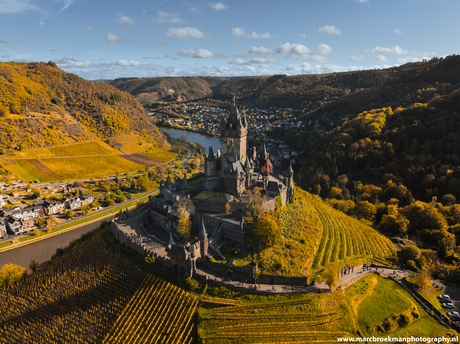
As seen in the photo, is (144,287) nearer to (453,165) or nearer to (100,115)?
(453,165)

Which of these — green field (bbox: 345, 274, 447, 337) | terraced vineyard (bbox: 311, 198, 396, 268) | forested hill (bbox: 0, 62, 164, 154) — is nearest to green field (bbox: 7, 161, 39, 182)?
forested hill (bbox: 0, 62, 164, 154)

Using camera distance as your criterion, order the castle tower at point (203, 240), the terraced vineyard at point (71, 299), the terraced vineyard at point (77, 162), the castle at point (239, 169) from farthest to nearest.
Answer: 1. the terraced vineyard at point (77, 162)
2. the castle at point (239, 169)
3. the castle tower at point (203, 240)
4. the terraced vineyard at point (71, 299)

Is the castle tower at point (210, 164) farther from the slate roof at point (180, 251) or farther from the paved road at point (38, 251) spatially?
the paved road at point (38, 251)

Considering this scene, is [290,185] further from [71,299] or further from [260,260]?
[71,299]

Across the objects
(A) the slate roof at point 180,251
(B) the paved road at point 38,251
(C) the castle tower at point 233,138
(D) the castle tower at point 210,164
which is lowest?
(B) the paved road at point 38,251

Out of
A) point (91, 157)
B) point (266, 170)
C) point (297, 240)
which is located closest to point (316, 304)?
point (297, 240)

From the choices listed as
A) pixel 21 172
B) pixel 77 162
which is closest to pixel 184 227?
pixel 21 172

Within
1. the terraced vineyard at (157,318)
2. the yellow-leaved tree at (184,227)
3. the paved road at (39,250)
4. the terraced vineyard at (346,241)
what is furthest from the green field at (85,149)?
the terraced vineyard at (346,241)
